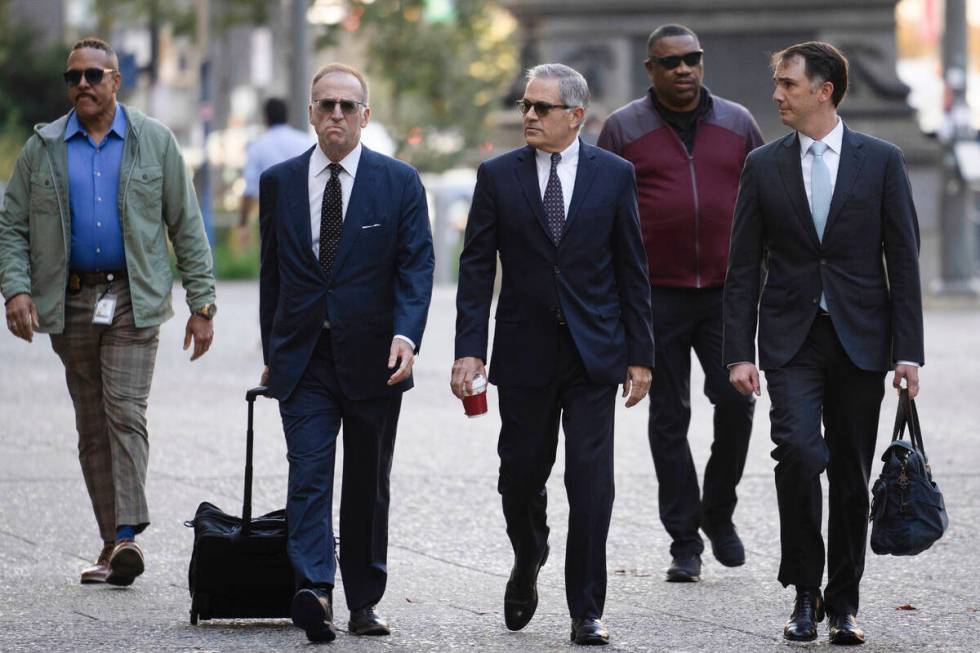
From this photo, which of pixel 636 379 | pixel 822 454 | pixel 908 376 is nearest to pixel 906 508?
pixel 822 454

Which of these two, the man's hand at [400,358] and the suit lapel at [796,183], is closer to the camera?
the man's hand at [400,358]

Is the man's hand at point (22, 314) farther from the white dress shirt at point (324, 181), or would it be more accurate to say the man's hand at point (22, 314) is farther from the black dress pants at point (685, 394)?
the black dress pants at point (685, 394)

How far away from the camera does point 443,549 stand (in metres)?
8.91

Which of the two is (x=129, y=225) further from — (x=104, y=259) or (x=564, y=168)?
(x=564, y=168)

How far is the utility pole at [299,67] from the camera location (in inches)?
776

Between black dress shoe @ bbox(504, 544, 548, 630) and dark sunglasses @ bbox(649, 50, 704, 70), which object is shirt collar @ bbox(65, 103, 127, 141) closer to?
dark sunglasses @ bbox(649, 50, 704, 70)

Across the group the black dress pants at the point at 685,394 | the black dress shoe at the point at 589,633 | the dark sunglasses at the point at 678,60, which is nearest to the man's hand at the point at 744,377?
the black dress shoe at the point at 589,633

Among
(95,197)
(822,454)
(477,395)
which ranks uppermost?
(95,197)

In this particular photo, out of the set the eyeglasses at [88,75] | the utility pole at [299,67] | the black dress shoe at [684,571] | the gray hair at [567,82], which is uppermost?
the utility pole at [299,67]

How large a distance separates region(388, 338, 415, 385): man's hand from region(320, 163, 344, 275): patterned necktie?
357 millimetres

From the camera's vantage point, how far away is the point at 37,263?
809 cm

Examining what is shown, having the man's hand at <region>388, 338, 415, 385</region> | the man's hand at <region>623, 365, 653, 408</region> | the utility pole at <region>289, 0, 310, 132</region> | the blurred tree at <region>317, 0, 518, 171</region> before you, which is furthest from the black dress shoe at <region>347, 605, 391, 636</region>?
the blurred tree at <region>317, 0, 518, 171</region>

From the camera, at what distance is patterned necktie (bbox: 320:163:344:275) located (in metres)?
7.15

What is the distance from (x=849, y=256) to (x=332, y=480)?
1827 millimetres
